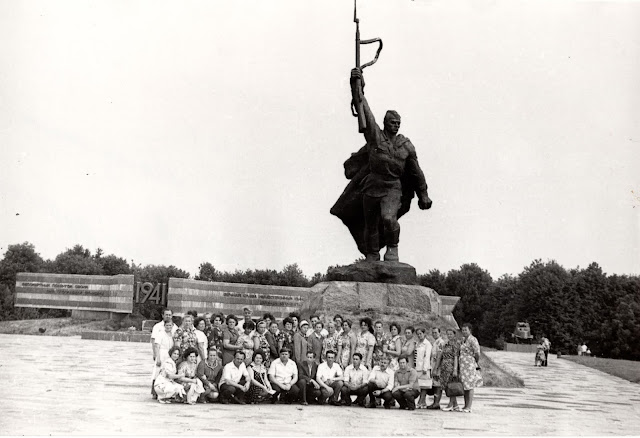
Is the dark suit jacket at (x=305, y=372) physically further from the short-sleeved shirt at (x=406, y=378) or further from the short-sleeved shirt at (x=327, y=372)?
the short-sleeved shirt at (x=406, y=378)

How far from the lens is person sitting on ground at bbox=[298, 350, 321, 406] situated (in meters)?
10.8

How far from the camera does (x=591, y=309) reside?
163 ft

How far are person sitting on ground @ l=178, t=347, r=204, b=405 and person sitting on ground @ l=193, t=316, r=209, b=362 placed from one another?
0.64 feet

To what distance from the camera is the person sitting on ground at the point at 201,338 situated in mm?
10664

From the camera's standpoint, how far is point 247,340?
1105 cm

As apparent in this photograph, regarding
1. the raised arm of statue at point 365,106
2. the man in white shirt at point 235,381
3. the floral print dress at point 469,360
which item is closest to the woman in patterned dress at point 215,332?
the man in white shirt at point 235,381

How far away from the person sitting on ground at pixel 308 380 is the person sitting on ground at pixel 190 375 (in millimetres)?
1276

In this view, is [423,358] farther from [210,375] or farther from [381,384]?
[210,375]

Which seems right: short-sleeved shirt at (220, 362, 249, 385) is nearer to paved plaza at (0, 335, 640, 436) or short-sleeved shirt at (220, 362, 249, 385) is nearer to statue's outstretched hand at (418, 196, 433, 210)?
paved plaza at (0, 335, 640, 436)

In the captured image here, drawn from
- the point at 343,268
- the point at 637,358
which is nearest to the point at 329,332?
the point at 343,268

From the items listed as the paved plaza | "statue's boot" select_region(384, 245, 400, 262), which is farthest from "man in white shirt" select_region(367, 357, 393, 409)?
"statue's boot" select_region(384, 245, 400, 262)

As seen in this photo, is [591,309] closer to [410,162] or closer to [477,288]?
[477,288]

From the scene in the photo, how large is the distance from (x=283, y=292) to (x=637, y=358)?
1719 centimetres

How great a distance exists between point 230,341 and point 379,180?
4721mm
